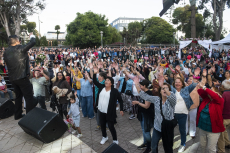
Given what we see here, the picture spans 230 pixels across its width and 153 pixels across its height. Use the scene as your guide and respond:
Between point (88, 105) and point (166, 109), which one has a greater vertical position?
point (166, 109)

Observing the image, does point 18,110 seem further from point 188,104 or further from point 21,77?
point 188,104

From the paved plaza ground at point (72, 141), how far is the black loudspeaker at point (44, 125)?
0.45 feet

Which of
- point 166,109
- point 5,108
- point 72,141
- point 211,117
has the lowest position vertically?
point 72,141

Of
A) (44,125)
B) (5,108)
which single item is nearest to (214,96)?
(44,125)

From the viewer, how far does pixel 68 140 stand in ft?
11.2

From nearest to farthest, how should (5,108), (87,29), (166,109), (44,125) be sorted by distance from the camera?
(44,125), (166,109), (5,108), (87,29)

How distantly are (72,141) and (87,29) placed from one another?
40303 millimetres

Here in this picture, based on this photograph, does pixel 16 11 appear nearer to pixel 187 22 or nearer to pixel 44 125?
pixel 44 125

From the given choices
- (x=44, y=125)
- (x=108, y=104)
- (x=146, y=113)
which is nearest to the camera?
(x=44, y=125)

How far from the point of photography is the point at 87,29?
4144 centimetres

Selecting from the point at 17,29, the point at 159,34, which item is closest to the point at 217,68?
the point at 17,29

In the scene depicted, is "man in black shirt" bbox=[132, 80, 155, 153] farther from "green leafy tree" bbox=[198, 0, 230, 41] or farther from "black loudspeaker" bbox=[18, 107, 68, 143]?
"green leafy tree" bbox=[198, 0, 230, 41]

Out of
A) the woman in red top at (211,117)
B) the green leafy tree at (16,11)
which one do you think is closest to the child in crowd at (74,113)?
the woman in red top at (211,117)

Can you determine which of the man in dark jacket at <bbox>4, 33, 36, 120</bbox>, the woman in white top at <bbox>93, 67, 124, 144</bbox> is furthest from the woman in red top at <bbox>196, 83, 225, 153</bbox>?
the man in dark jacket at <bbox>4, 33, 36, 120</bbox>
